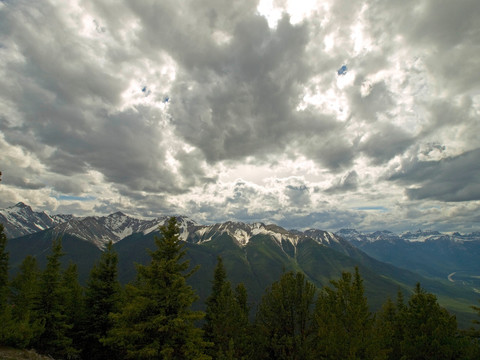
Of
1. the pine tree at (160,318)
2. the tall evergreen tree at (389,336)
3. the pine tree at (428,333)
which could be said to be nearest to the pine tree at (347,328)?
the tall evergreen tree at (389,336)

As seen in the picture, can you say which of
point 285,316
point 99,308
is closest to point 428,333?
point 285,316

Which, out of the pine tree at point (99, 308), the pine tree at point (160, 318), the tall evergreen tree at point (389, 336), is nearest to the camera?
the pine tree at point (160, 318)

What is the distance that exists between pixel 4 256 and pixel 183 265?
36763 millimetres

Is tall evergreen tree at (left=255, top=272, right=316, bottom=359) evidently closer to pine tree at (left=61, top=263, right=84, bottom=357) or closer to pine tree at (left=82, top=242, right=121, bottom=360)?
pine tree at (left=82, top=242, right=121, bottom=360)

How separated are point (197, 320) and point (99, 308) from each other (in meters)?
19.9

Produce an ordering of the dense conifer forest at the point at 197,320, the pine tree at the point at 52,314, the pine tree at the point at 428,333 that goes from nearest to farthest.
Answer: the dense conifer forest at the point at 197,320, the pine tree at the point at 428,333, the pine tree at the point at 52,314

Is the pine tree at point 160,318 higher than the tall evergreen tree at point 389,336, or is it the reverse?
the pine tree at point 160,318

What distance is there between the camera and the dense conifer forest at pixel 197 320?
16.9m

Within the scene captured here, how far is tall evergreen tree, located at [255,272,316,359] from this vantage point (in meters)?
23.8

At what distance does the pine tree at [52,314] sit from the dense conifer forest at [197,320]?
95 millimetres

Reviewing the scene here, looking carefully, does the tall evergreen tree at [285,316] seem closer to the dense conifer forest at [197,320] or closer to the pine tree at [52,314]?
the dense conifer forest at [197,320]

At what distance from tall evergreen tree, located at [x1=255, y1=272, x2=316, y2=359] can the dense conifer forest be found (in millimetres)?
96

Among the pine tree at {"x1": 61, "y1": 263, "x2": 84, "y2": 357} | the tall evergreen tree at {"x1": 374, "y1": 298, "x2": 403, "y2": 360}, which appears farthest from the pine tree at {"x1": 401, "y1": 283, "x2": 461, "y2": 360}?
the pine tree at {"x1": 61, "y1": 263, "x2": 84, "y2": 357}

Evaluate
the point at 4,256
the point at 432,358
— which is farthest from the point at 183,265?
the point at 4,256
